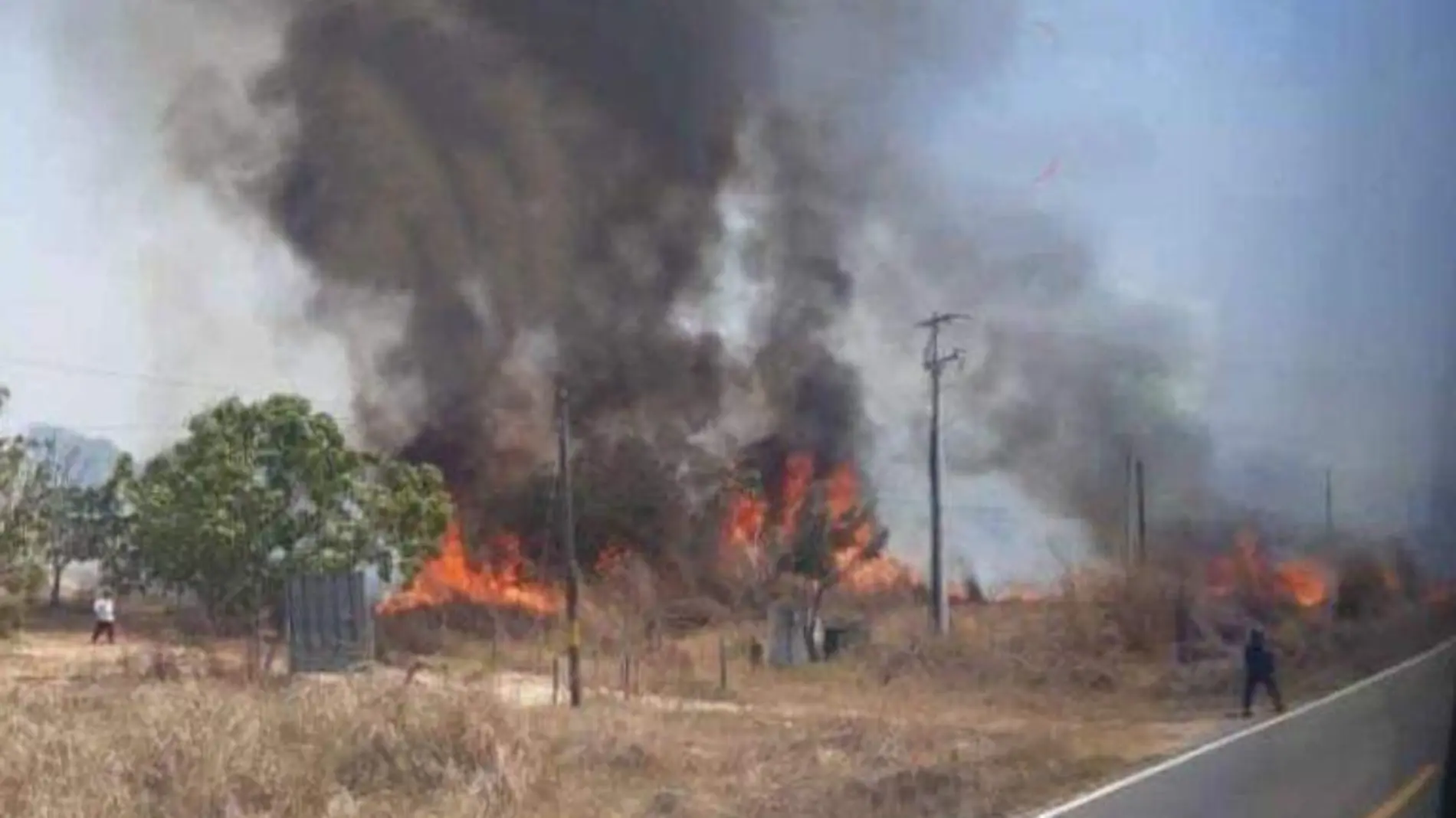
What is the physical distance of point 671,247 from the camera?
14.8 feet

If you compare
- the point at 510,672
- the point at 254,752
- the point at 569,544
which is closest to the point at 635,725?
the point at 510,672

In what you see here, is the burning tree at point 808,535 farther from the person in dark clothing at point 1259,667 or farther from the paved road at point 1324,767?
the person in dark clothing at point 1259,667

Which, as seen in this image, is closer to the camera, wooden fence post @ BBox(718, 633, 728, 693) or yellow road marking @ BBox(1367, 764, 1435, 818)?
wooden fence post @ BBox(718, 633, 728, 693)

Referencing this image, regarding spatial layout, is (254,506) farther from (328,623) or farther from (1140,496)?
(1140,496)

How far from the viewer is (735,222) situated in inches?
179

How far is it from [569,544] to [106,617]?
105 cm

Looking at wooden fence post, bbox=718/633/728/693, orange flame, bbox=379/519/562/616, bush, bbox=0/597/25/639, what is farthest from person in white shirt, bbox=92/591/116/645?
wooden fence post, bbox=718/633/728/693

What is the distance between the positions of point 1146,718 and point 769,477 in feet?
4.05

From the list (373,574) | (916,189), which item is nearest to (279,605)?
(373,574)

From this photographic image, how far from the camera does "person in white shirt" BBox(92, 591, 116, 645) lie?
12.7ft

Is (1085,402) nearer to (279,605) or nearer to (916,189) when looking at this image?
(916,189)

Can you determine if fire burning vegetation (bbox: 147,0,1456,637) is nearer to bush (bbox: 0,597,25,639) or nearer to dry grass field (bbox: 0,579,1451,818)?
dry grass field (bbox: 0,579,1451,818)

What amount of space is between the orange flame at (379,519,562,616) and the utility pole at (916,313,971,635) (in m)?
0.99

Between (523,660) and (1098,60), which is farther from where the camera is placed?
(1098,60)
